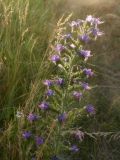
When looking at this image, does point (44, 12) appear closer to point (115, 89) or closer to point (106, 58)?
point (106, 58)

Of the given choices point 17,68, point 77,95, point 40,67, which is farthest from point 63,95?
point 17,68

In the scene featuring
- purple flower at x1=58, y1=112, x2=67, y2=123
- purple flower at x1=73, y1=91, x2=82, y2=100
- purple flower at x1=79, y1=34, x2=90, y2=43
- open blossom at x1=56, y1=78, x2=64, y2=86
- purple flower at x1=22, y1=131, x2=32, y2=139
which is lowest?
purple flower at x1=22, y1=131, x2=32, y2=139

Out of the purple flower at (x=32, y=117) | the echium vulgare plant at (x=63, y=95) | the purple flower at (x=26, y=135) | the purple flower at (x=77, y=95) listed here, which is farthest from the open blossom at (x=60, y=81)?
the purple flower at (x=26, y=135)

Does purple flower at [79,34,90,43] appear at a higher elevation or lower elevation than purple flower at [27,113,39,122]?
higher

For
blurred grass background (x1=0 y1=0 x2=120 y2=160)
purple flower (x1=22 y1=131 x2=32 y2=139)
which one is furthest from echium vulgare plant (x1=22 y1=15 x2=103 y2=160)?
blurred grass background (x1=0 y1=0 x2=120 y2=160)

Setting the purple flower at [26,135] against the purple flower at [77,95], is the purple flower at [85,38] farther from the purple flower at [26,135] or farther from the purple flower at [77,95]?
the purple flower at [26,135]

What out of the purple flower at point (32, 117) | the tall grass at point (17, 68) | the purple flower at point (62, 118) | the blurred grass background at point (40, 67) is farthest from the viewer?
the blurred grass background at point (40, 67)

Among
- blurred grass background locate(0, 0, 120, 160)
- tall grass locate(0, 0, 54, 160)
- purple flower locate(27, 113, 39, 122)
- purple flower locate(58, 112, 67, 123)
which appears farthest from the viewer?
blurred grass background locate(0, 0, 120, 160)

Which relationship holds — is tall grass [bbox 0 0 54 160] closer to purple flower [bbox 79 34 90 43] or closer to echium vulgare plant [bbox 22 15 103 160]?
echium vulgare plant [bbox 22 15 103 160]

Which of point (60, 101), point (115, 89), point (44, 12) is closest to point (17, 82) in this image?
point (60, 101)
